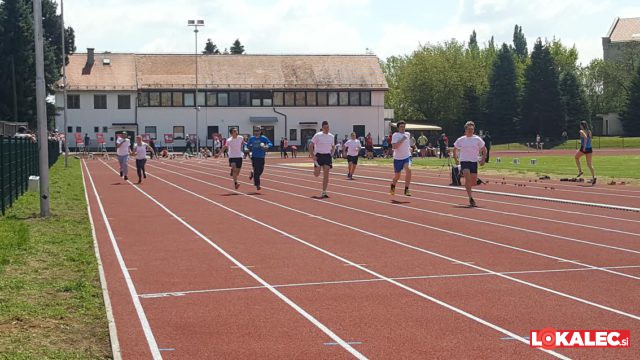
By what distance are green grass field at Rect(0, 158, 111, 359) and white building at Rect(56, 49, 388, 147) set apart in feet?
225

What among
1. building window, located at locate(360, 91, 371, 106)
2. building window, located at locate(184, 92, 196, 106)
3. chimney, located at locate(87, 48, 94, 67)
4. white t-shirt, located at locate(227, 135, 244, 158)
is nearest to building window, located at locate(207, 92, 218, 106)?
building window, located at locate(184, 92, 196, 106)

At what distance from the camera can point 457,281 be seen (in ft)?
31.8

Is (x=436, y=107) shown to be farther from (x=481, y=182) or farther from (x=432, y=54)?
(x=481, y=182)

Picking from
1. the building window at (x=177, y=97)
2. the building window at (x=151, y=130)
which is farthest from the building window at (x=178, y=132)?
the building window at (x=177, y=97)

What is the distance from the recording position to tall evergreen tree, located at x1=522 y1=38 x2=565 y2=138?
8419 cm

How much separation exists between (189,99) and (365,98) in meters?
17.0

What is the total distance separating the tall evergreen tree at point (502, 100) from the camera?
90.1m

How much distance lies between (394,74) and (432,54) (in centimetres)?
1921

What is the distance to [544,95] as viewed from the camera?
84375mm

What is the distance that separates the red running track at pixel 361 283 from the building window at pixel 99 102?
226 ft

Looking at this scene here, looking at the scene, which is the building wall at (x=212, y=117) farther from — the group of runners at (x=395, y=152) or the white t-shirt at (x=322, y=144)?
the white t-shirt at (x=322, y=144)

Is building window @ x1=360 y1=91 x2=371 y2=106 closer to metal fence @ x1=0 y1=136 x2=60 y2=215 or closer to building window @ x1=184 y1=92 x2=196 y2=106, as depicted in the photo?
building window @ x1=184 y1=92 x2=196 y2=106

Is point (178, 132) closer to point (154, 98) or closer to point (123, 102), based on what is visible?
point (154, 98)

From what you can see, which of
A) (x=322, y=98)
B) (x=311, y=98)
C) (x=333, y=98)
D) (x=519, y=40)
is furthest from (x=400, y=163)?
(x=519, y=40)
